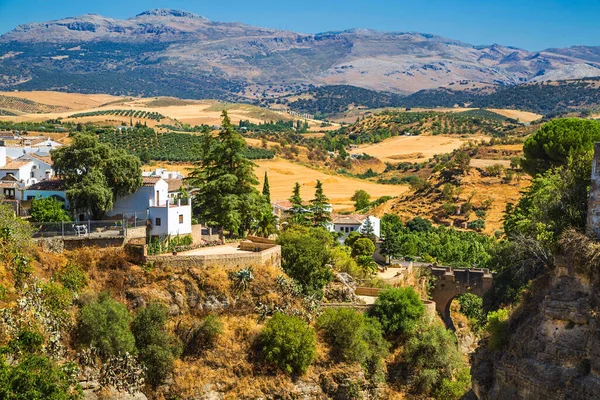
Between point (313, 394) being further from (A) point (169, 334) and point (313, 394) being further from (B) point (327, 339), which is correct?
(A) point (169, 334)

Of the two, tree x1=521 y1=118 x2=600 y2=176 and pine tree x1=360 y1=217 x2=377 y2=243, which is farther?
pine tree x1=360 y1=217 x2=377 y2=243

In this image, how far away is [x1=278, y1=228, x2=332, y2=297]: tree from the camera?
1446 inches

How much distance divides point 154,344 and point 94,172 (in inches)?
393

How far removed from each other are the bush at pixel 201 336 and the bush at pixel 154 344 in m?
0.69

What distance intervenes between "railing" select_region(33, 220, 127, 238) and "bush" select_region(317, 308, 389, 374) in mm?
9926

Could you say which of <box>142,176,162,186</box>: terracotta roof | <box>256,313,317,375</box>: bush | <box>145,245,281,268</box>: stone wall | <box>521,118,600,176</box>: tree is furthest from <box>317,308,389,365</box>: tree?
<box>521,118,600,176</box>: tree

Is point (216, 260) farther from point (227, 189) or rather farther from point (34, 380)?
point (34, 380)

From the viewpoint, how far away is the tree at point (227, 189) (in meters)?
40.4

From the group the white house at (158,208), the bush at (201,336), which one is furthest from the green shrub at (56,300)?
the white house at (158,208)

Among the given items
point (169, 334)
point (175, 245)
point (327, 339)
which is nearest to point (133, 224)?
point (175, 245)

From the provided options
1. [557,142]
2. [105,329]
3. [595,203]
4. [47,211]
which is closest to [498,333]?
[595,203]

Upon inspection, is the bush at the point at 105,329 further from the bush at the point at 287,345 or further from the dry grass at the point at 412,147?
the dry grass at the point at 412,147

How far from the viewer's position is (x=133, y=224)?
36.4 m

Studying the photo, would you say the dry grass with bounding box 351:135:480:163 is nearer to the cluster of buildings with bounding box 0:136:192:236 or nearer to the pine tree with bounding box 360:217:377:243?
the pine tree with bounding box 360:217:377:243
